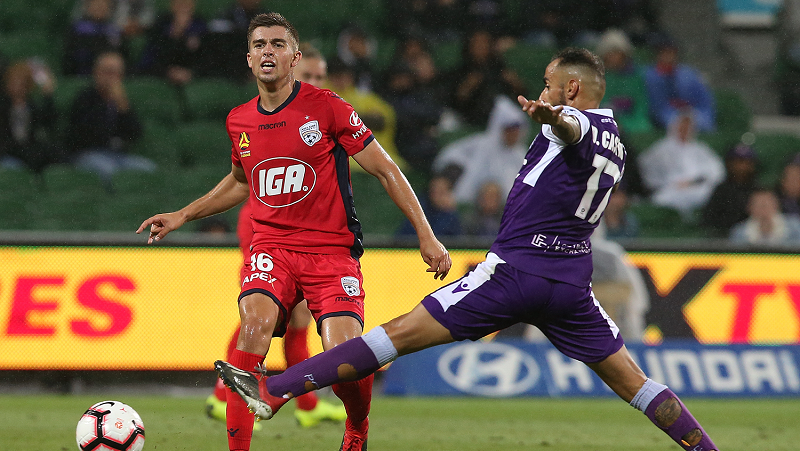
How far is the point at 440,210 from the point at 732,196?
3636 millimetres

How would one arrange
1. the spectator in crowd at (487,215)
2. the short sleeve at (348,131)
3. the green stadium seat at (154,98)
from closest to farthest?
the short sleeve at (348,131), the spectator in crowd at (487,215), the green stadium seat at (154,98)

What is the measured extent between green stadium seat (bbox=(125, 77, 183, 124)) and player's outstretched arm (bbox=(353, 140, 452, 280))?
7888 millimetres

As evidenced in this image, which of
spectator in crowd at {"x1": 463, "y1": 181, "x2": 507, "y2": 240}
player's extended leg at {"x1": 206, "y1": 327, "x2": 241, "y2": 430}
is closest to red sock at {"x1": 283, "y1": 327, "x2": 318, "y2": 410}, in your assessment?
player's extended leg at {"x1": 206, "y1": 327, "x2": 241, "y2": 430}

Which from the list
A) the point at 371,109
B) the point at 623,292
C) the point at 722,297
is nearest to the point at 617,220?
the point at 623,292

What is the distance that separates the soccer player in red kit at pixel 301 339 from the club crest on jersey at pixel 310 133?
125cm

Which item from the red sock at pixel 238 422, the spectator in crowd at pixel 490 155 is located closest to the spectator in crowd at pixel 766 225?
the spectator in crowd at pixel 490 155

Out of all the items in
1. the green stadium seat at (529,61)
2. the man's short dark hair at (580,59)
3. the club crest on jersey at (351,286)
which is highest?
the green stadium seat at (529,61)

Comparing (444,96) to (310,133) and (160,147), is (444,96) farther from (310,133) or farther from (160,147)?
(310,133)

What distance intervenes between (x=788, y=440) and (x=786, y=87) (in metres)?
9.66

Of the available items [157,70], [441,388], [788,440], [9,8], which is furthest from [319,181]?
[9,8]

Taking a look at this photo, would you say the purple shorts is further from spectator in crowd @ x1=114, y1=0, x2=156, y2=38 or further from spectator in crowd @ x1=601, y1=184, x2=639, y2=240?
spectator in crowd @ x1=114, y1=0, x2=156, y2=38

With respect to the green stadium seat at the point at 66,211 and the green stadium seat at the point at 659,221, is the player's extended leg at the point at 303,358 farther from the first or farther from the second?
the green stadium seat at the point at 659,221

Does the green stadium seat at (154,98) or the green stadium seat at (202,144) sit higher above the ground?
the green stadium seat at (154,98)

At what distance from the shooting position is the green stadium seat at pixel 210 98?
1253 centimetres
